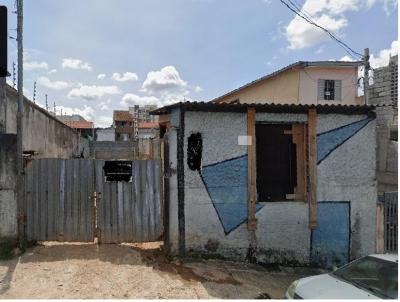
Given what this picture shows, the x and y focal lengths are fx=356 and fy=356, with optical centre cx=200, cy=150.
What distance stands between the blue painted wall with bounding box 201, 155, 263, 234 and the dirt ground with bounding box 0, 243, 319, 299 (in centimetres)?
99

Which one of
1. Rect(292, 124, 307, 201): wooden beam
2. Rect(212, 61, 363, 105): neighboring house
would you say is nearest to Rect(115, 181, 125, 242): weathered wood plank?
Rect(292, 124, 307, 201): wooden beam

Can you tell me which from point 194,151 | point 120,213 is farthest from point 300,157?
point 120,213

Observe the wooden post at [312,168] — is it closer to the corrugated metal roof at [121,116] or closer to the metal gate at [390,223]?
the metal gate at [390,223]

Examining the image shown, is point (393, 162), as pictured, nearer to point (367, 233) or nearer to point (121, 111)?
point (367, 233)

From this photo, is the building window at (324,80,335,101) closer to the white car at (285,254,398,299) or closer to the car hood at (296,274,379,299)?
the white car at (285,254,398,299)

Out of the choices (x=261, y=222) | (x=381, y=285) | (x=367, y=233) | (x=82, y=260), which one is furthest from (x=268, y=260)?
(x=82, y=260)

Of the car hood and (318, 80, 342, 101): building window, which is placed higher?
(318, 80, 342, 101): building window

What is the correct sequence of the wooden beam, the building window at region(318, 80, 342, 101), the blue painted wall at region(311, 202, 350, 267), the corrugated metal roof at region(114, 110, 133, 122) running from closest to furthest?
1. the blue painted wall at region(311, 202, 350, 267)
2. the wooden beam
3. the building window at region(318, 80, 342, 101)
4. the corrugated metal roof at region(114, 110, 133, 122)

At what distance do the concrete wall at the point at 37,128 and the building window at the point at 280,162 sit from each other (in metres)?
6.91

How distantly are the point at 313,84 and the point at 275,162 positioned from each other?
44.4ft

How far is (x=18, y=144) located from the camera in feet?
24.7

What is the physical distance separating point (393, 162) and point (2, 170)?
9.69 meters

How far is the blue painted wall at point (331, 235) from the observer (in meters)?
8.50

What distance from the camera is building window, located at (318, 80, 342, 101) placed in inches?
819
